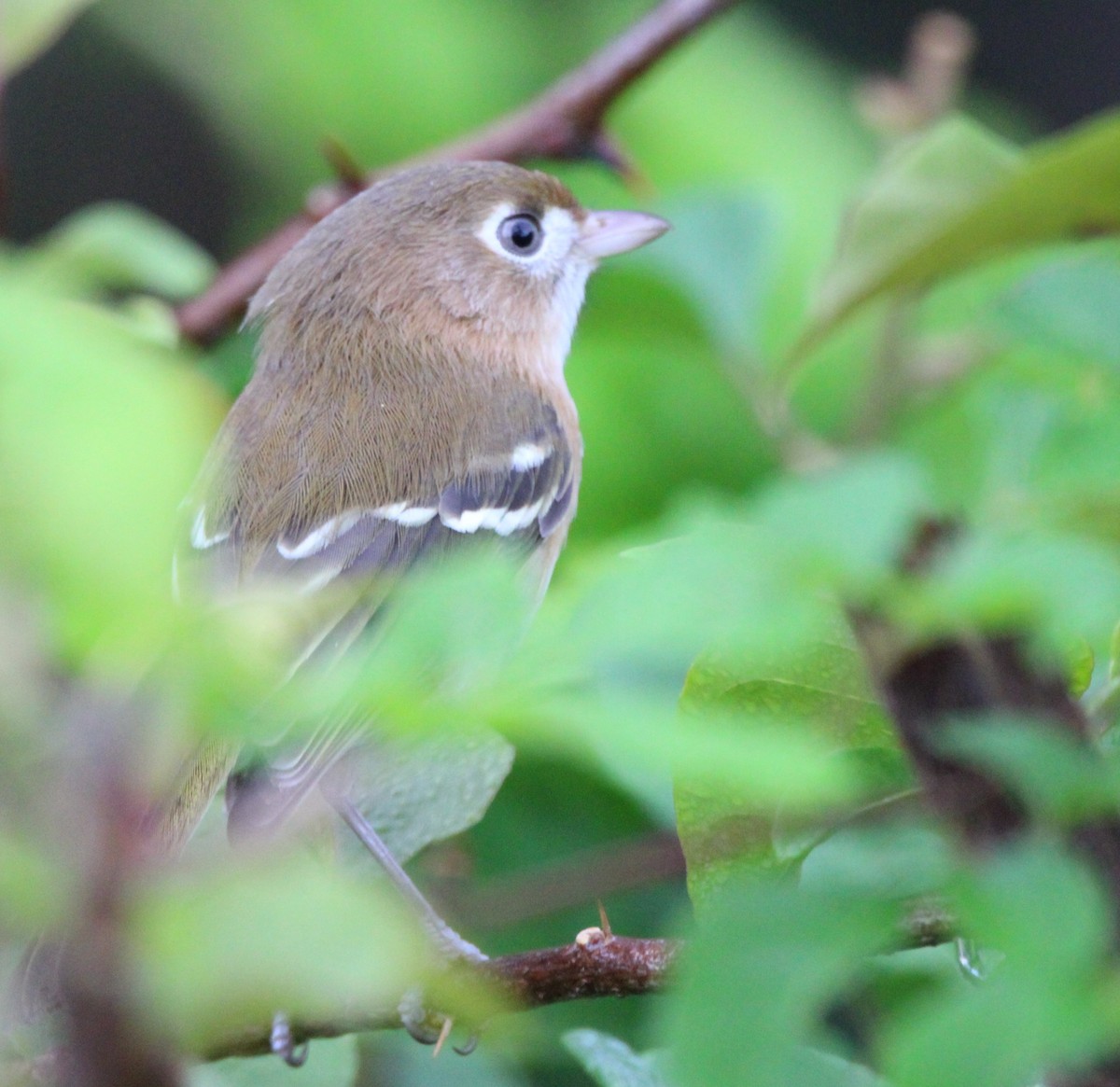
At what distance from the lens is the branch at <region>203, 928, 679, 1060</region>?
1.69 m

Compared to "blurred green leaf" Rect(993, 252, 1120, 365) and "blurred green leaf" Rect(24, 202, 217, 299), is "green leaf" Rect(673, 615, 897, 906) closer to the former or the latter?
"blurred green leaf" Rect(993, 252, 1120, 365)

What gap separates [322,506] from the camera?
268 centimetres

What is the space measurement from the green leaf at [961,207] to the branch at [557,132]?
452 mm

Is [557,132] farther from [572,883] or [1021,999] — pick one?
[1021,999]

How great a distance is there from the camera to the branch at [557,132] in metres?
2.62

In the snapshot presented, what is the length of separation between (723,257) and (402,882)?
3.76 feet

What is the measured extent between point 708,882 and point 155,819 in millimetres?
914

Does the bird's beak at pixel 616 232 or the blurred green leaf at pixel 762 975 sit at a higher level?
the blurred green leaf at pixel 762 975

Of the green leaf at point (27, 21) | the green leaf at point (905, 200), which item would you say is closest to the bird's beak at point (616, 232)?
the green leaf at point (905, 200)

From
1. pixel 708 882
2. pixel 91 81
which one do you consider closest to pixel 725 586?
pixel 708 882

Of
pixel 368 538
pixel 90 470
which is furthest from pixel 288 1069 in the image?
pixel 90 470

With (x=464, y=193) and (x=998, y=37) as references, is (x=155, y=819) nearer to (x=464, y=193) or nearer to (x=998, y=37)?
(x=464, y=193)

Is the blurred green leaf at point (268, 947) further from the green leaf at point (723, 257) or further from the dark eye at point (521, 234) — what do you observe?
the dark eye at point (521, 234)

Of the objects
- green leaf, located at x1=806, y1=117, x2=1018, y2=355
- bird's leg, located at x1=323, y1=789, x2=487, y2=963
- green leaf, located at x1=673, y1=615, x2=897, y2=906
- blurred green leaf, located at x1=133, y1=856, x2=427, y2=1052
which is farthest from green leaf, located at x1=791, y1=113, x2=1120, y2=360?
blurred green leaf, located at x1=133, y1=856, x2=427, y2=1052
